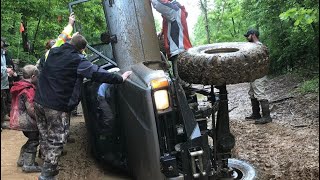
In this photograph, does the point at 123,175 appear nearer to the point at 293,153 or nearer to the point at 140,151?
the point at 140,151

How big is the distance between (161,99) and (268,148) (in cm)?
271

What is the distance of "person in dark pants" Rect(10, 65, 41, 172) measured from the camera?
4738 mm

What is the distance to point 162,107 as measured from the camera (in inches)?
132

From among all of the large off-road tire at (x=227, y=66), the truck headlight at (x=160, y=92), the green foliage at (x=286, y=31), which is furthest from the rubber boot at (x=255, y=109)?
the truck headlight at (x=160, y=92)

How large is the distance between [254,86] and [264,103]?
38 centimetres

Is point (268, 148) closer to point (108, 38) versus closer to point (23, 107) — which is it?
point (108, 38)

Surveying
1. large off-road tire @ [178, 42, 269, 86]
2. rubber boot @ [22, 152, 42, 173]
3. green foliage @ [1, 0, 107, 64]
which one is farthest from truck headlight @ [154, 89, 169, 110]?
green foliage @ [1, 0, 107, 64]

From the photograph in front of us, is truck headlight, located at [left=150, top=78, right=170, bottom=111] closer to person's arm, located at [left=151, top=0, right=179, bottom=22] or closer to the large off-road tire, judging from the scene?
the large off-road tire

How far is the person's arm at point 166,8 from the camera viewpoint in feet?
18.3

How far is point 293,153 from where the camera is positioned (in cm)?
497

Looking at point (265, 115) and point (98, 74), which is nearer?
point (98, 74)

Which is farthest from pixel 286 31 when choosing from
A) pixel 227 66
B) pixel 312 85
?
pixel 227 66

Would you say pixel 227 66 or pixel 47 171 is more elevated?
pixel 227 66

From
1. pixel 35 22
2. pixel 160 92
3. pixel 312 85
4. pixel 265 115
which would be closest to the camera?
pixel 160 92
